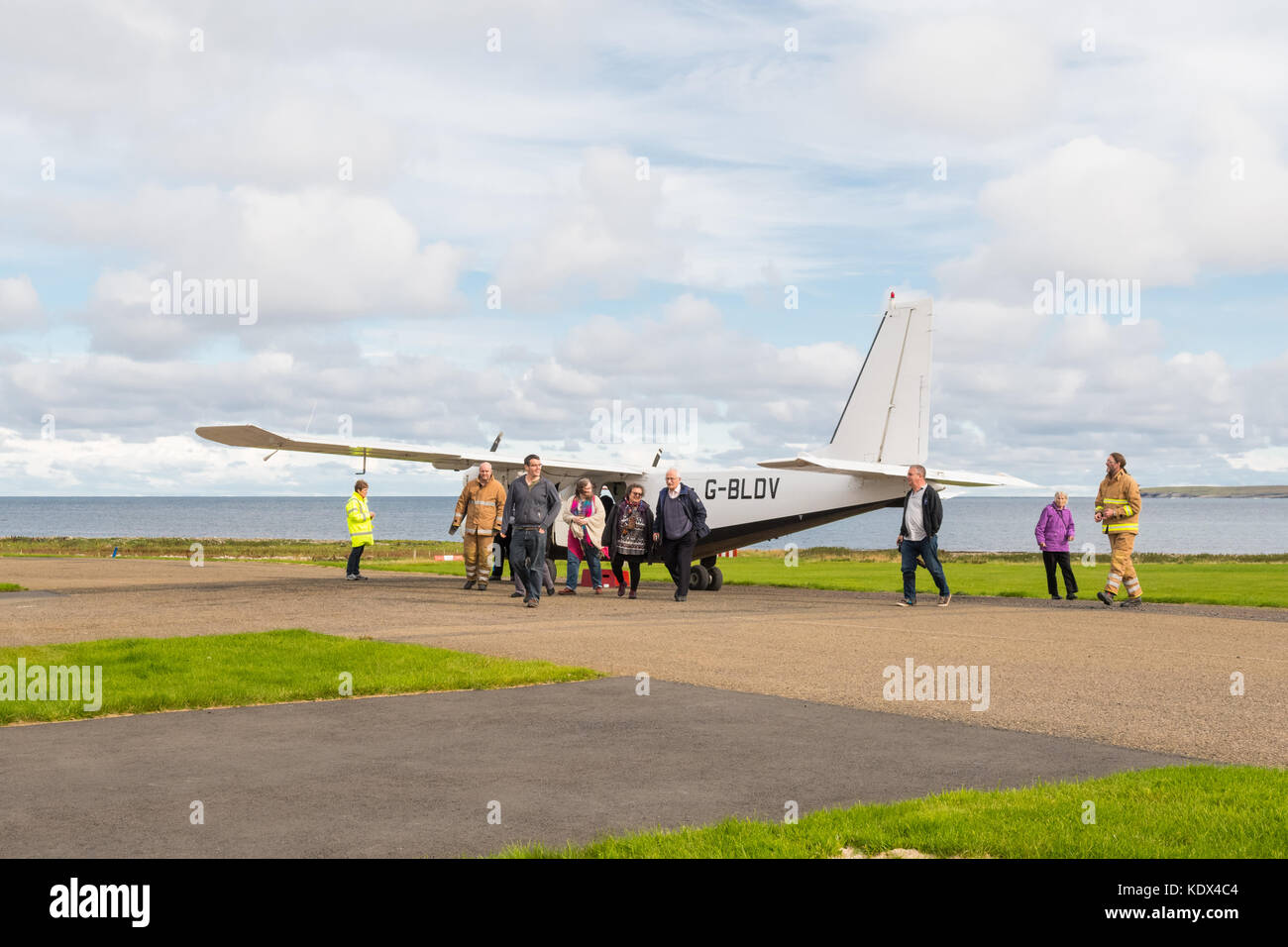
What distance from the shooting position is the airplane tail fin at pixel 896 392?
2048 centimetres

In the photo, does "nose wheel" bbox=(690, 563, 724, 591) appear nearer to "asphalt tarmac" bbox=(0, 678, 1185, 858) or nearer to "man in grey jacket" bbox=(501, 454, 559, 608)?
"man in grey jacket" bbox=(501, 454, 559, 608)

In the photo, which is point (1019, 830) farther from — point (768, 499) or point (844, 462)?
point (768, 499)

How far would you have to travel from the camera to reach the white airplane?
20.4 m

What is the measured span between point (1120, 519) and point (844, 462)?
488 centimetres

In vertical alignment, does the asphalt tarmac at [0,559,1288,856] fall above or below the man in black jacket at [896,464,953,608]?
below

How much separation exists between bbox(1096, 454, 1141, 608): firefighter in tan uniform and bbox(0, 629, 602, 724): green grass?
1021 cm

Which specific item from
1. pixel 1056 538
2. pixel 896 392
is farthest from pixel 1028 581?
pixel 896 392

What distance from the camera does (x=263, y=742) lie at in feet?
24.3

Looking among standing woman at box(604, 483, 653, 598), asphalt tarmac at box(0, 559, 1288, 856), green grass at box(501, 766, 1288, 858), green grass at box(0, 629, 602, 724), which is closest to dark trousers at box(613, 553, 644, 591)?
standing woman at box(604, 483, 653, 598)

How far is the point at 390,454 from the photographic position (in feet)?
77.1

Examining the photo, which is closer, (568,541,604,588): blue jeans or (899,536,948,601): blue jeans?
(899,536,948,601): blue jeans

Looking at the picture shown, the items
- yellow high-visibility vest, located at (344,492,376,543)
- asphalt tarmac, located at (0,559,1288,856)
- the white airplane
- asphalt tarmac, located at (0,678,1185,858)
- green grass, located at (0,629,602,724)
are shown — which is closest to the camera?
asphalt tarmac, located at (0,678,1185,858)

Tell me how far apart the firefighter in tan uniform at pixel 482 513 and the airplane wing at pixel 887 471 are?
4591 mm
